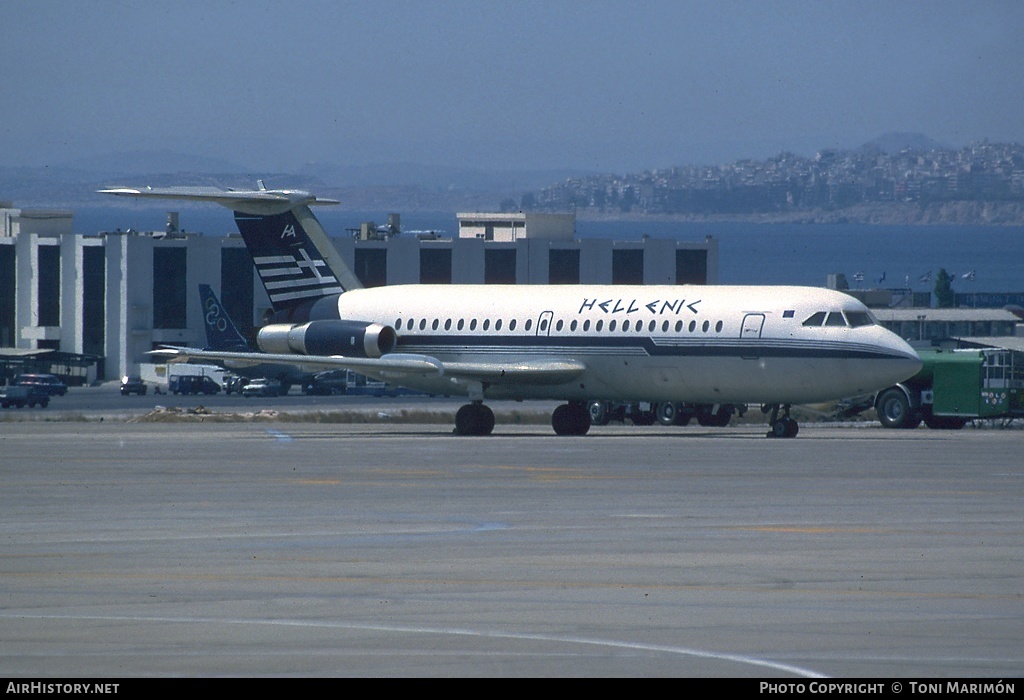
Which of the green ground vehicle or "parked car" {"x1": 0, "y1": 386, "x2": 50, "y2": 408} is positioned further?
"parked car" {"x1": 0, "y1": 386, "x2": 50, "y2": 408}

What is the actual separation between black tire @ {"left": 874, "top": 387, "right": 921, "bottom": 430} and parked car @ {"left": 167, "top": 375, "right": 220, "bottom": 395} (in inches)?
1971

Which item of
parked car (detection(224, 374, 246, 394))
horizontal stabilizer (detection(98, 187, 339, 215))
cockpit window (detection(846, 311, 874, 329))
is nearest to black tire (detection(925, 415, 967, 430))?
cockpit window (detection(846, 311, 874, 329))

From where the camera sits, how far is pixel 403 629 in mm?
12188

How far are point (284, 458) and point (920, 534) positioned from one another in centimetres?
1478

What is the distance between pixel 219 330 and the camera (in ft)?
A: 175

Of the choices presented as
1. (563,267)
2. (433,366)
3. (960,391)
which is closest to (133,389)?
(563,267)

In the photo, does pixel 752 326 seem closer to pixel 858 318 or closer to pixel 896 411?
pixel 858 318

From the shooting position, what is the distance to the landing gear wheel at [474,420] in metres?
38.7

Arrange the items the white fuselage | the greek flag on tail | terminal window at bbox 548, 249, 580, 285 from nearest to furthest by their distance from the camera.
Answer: the white fuselage, the greek flag on tail, terminal window at bbox 548, 249, 580, 285

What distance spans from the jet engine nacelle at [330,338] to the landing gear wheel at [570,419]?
4779mm

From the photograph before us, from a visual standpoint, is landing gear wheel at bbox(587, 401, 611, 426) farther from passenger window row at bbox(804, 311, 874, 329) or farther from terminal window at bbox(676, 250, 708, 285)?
terminal window at bbox(676, 250, 708, 285)

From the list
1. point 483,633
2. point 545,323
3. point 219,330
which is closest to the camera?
point 483,633

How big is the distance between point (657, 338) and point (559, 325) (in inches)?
109

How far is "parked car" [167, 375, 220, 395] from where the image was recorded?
87.4m
